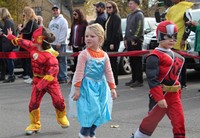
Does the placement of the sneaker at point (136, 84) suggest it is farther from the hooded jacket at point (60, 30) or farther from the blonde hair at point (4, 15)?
the blonde hair at point (4, 15)

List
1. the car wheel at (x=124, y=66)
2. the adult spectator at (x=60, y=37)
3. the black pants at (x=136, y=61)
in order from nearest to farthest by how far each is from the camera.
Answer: the black pants at (x=136, y=61)
the adult spectator at (x=60, y=37)
the car wheel at (x=124, y=66)

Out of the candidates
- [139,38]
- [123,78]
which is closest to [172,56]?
[139,38]

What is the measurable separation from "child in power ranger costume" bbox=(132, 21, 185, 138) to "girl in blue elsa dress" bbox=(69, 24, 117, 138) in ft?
2.28

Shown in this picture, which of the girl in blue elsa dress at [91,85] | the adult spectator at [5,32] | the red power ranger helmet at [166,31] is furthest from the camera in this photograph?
the adult spectator at [5,32]

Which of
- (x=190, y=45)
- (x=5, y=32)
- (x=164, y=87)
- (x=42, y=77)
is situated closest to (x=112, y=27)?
(x=190, y=45)

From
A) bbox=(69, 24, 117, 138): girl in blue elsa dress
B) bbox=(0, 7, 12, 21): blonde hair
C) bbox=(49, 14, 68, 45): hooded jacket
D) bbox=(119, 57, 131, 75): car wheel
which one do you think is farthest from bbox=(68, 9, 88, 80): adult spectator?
bbox=(69, 24, 117, 138): girl in blue elsa dress

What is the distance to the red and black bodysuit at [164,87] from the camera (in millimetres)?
5258

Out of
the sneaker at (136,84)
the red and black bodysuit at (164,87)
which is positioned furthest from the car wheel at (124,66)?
the red and black bodysuit at (164,87)

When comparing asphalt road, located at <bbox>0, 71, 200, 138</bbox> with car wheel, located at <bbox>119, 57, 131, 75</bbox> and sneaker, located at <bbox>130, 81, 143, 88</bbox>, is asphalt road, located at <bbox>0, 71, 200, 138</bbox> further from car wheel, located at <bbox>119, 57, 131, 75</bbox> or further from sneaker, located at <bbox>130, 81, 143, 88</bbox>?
car wheel, located at <bbox>119, 57, 131, 75</bbox>

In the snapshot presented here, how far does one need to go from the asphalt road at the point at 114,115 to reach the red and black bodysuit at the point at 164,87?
1.18 m

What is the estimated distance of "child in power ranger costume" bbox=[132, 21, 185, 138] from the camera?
527 cm

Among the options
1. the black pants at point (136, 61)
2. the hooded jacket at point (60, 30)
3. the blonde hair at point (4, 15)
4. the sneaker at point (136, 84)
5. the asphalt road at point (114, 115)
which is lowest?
the sneaker at point (136, 84)

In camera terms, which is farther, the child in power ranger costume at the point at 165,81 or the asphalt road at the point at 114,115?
the asphalt road at the point at 114,115

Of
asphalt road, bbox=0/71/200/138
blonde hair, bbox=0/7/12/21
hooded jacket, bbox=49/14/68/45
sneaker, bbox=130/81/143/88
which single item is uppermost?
blonde hair, bbox=0/7/12/21
